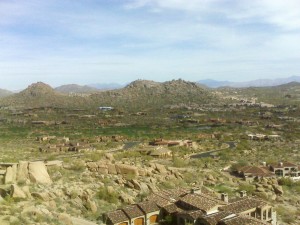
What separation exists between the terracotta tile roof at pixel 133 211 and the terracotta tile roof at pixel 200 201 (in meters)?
4.07

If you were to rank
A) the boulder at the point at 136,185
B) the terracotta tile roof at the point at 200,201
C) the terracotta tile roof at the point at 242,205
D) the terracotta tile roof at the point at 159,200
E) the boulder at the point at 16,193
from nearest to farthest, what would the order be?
the boulder at the point at 16,193, the terracotta tile roof at the point at 242,205, the terracotta tile roof at the point at 200,201, the terracotta tile roof at the point at 159,200, the boulder at the point at 136,185

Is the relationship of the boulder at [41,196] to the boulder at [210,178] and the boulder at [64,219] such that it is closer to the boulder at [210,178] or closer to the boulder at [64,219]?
the boulder at [64,219]

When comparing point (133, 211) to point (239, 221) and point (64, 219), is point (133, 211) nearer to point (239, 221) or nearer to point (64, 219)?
point (64, 219)

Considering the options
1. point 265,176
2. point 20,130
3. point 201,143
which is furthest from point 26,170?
point 20,130

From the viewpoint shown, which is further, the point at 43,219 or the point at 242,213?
the point at 242,213

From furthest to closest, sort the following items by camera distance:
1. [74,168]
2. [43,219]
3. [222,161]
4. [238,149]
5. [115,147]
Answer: [115,147]
[238,149]
[222,161]
[74,168]
[43,219]

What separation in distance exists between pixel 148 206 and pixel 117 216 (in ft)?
9.61

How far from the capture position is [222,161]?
6162cm

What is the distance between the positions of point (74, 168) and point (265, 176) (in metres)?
26.2

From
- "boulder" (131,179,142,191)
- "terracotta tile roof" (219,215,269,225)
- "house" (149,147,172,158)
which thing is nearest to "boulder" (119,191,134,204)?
"boulder" (131,179,142,191)

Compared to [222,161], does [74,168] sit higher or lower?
higher

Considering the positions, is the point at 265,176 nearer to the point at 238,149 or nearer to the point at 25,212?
the point at 238,149

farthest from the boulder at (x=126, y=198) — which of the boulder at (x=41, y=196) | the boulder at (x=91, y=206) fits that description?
the boulder at (x=41, y=196)

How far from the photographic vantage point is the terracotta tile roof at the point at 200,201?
27898 mm
